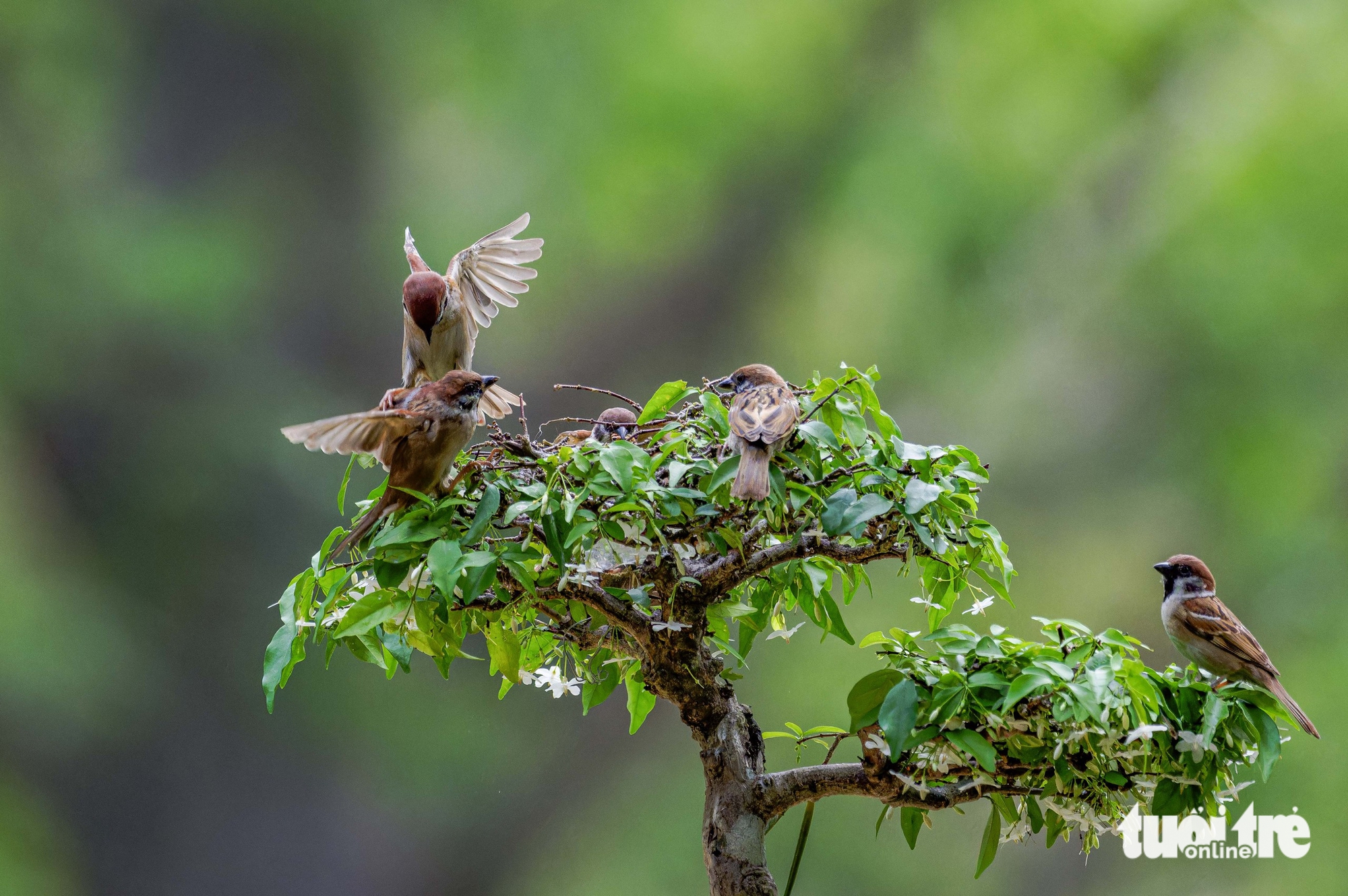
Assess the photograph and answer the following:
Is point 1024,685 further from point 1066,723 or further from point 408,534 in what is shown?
point 408,534

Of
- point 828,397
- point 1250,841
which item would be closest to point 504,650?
point 828,397

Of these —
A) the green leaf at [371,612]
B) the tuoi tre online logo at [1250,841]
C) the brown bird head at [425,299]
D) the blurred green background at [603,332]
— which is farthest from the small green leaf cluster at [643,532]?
the blurred green background at [603,332]

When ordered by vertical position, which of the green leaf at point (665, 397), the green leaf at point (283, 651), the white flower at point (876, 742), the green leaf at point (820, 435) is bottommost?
the green leaf at point (283, 651)

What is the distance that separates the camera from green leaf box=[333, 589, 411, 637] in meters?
1.13

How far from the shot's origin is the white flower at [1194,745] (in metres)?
1.16

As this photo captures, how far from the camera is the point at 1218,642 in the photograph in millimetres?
1255

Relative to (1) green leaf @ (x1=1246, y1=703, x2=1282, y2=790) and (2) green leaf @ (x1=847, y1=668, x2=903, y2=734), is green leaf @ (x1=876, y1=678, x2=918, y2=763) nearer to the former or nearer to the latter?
(2) green leaf @ (x1=847, y1=668, x2=903, y2=734)

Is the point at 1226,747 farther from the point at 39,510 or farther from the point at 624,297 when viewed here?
the point at 39,510

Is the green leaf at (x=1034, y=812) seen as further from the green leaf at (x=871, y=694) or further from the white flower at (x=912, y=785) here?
the green leaf at (x=871, y=694)

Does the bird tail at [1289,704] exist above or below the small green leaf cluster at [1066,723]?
above

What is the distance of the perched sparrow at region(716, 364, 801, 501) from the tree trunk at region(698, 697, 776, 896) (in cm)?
42

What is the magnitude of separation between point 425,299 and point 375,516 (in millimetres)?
511

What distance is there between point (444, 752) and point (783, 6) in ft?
7.94

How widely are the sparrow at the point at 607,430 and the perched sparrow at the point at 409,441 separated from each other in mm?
139
